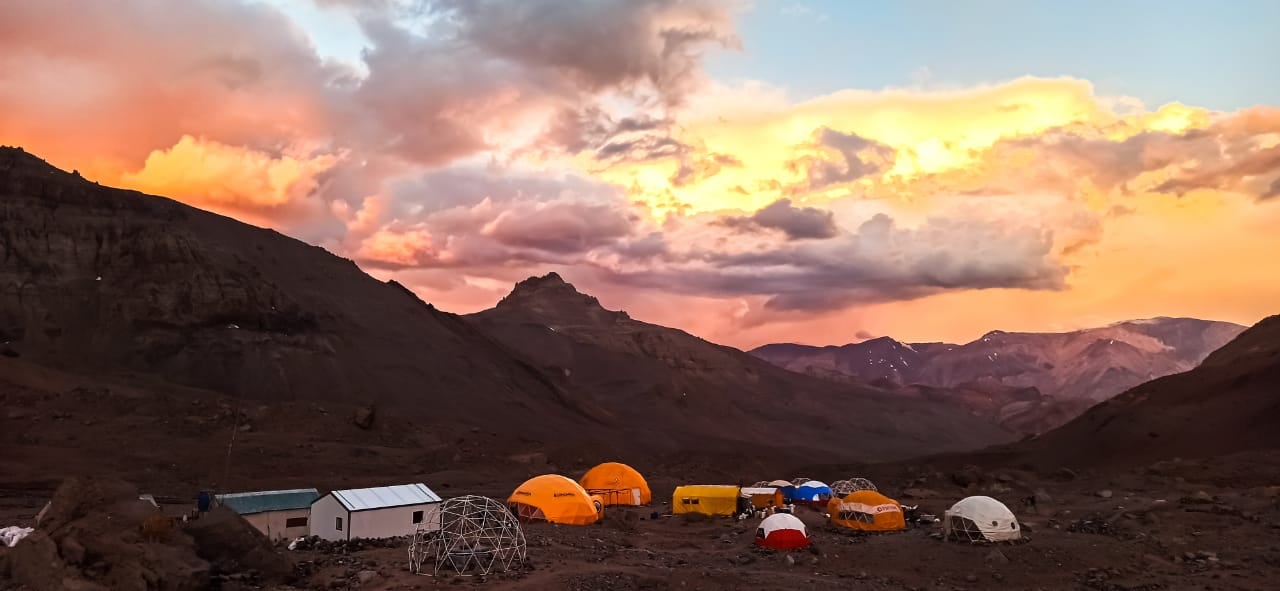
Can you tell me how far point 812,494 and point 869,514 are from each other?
9.30 m

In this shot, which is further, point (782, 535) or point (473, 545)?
point (782, 535)

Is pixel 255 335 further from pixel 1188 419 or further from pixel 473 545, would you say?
pixel 1188 419

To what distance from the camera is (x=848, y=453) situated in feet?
391

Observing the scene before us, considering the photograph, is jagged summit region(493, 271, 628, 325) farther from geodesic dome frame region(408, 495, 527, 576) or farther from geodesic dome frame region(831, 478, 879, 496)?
geodesic dome frame region(408, 495, 527, 576)

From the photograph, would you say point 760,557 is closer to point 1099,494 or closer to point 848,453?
point 1099,494

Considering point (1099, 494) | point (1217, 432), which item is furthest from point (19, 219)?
point (1217, 432)

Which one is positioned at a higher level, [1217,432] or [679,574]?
[1217,432]

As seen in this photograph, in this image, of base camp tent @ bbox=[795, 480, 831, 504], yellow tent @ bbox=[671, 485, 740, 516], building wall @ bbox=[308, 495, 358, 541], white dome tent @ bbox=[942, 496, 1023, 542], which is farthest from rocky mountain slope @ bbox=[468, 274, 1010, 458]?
white dome tent @ bbox=[942, 496, 1023, 542]

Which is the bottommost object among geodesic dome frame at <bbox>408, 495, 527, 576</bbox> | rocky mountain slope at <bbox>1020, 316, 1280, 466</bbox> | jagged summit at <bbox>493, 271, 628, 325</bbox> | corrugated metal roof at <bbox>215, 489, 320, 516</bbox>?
geodesic dome frame at <bbox>408, 495, 527, 576</bbox>

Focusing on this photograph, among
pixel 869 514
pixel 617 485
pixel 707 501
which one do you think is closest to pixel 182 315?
pixel 617 485

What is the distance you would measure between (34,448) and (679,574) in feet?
152

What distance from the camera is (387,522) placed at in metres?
Result: 29.3

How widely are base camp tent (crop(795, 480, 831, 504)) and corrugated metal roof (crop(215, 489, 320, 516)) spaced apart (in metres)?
23.2

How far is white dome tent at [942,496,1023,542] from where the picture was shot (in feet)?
90.8
